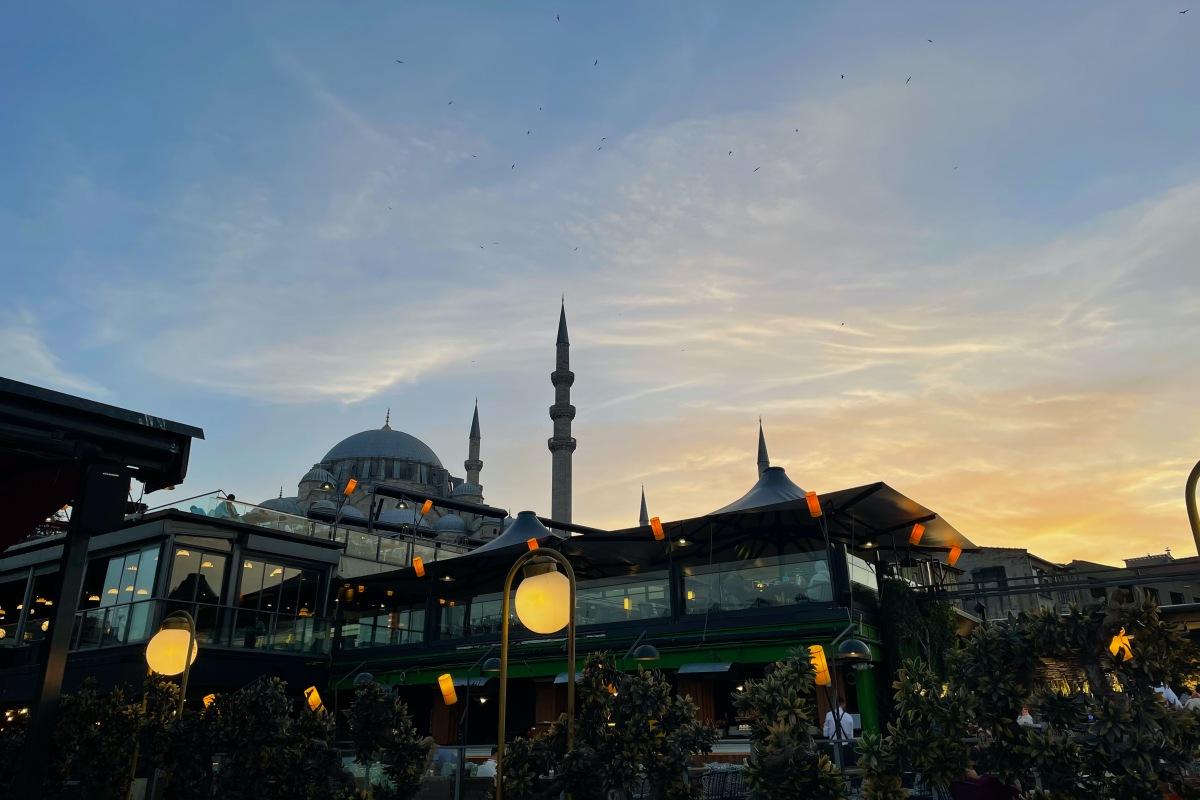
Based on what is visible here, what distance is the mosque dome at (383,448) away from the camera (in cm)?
7794

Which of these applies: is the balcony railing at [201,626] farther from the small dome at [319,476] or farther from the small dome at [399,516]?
the small dome at [319,476]

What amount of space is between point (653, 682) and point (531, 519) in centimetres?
1805

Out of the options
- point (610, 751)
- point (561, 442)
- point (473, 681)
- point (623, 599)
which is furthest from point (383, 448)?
point (610, 751)

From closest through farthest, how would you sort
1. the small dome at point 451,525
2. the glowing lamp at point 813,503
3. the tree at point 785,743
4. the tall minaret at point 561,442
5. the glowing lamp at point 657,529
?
the tree at point 785,743 → the glowing lamp at point 813,503 → the glowing lamp at point 657,529 → the tall minaret at point 561,442 → the small dome at point 451,525

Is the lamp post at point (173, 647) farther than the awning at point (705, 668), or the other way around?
the awning at point (705, 668)

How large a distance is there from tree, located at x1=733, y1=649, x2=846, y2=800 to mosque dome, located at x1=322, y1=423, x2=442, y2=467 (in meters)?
72.8

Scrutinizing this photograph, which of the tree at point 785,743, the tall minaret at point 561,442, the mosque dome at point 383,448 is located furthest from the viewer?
the mosque dome at point 383,448

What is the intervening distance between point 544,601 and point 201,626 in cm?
1872

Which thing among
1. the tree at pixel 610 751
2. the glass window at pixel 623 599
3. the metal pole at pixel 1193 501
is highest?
the glass window at pixel 623 599

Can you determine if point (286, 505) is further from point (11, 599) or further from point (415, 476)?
point (11, 599)

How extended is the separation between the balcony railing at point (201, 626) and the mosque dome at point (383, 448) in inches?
2136

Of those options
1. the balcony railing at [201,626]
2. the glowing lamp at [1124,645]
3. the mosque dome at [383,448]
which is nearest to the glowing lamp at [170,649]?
the glowing lamp at [1124,645]

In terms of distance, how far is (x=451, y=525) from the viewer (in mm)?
67688

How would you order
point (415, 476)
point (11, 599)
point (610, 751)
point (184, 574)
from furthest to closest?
point (415, 476)
point (11, 599)
point (184, 574)
point (610, 751)
